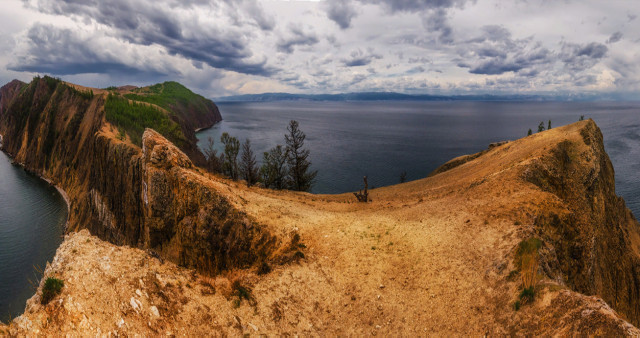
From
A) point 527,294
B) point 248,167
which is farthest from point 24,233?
point 527,294

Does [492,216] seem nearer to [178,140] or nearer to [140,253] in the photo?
[140,253]

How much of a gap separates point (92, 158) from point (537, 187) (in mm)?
66012

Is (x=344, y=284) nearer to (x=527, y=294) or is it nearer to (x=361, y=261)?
(x=361, y=261)

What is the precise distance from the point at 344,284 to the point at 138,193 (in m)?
27.0

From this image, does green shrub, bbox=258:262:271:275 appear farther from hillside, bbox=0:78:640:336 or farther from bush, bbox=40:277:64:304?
bush, bbox=40:277:64:304

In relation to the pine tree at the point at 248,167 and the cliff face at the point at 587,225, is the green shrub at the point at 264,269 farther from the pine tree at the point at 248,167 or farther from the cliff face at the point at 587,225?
the pine tree at the point at 248,167

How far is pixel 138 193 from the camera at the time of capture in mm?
32188

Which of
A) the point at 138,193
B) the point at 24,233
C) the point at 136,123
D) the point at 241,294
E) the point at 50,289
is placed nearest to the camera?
the point at 50,289

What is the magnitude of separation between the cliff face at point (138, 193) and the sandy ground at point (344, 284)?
2452 mm

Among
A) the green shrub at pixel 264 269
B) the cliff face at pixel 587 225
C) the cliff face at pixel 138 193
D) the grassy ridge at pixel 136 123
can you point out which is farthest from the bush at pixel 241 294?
the grassy ridge at pixel 136 123

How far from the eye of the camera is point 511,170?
27.6 m

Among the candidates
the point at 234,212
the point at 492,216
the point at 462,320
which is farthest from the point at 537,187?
the point at 234,212

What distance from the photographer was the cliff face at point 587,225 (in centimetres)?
2222

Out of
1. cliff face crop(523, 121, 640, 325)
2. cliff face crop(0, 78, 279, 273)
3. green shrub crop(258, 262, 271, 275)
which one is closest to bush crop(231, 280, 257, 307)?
green shrub crop(258, 262, 271, 275)
